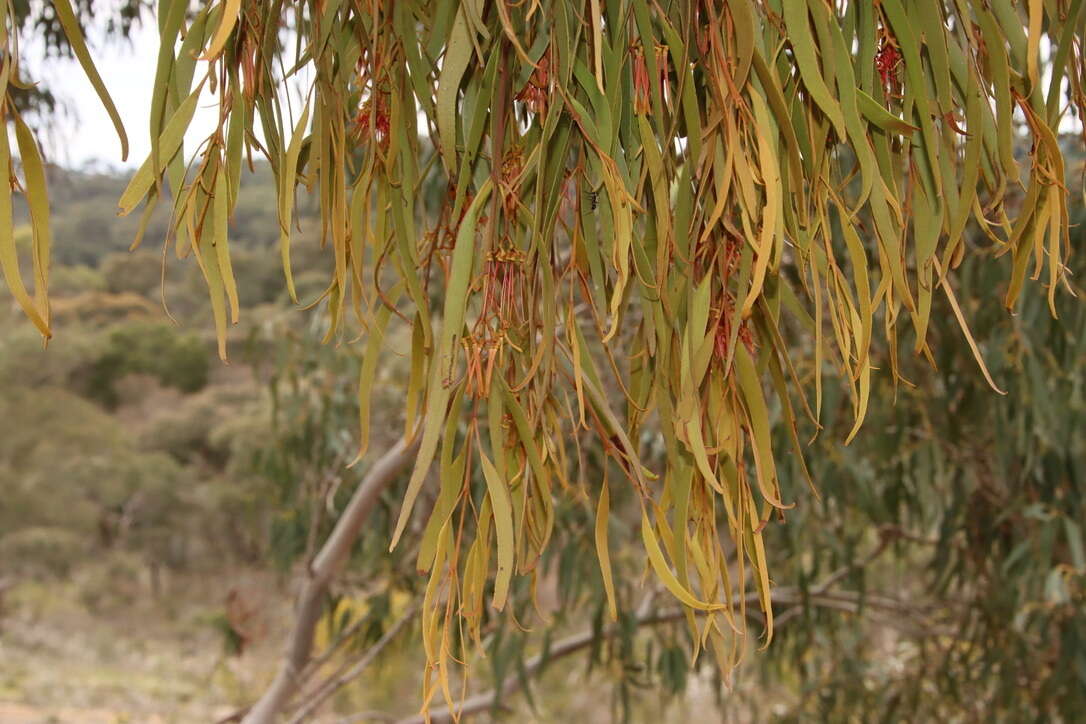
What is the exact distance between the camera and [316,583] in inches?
85.0

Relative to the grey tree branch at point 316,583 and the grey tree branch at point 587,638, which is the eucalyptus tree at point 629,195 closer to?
the grey tree branch at point 316,583

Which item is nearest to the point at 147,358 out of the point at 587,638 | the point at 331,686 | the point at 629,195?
the point at 331,686

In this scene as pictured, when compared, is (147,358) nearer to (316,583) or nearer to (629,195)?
(316,583)

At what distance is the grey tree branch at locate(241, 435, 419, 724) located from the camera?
2.03 meters

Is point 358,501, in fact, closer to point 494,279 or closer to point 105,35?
point 105,35

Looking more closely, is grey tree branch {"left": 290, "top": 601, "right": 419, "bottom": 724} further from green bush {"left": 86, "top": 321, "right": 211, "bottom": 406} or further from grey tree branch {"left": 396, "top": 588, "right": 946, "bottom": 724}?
green bush {"left": 86, "top": 321, "right": 211, "bottom": 406}

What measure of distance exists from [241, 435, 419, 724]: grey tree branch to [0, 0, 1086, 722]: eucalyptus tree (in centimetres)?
147

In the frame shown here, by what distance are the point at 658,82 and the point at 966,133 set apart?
0.43 ft

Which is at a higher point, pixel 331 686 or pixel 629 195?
pixel 629 195

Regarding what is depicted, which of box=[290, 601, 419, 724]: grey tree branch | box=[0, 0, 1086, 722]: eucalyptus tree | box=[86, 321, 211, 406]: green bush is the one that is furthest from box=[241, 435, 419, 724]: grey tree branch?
box=[86, 321, 211, 406]: green bush

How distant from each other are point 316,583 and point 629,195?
1.82 m

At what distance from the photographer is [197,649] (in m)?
9.69

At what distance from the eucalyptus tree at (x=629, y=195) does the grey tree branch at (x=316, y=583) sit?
147cm

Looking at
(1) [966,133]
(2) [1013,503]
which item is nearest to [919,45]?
(1) [966,133]
